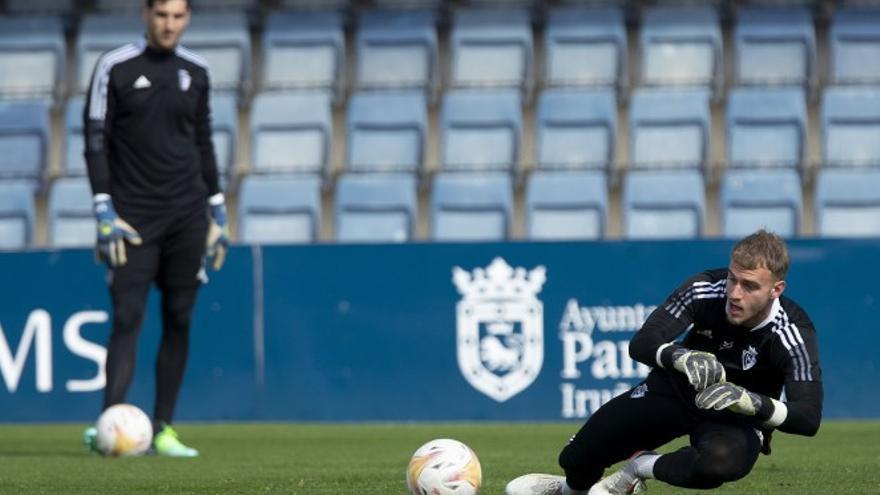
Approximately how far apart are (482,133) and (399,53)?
1.14 meters

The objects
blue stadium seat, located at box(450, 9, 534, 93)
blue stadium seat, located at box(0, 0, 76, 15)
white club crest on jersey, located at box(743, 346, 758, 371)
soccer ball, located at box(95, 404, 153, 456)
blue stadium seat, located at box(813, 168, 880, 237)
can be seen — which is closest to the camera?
white club crest on jersey, located at box(743, 346, 758, 371)

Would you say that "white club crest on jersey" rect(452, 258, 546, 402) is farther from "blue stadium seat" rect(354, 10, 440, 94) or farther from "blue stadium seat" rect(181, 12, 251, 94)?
"blue stadium seat" rect(181, 12, 251, 94)

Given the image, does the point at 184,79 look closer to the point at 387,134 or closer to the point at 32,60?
the point at 387,134

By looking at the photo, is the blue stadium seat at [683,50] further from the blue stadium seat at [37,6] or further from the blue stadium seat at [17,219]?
the blue stadium seat at [37,6]

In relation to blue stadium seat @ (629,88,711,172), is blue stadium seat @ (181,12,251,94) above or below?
above

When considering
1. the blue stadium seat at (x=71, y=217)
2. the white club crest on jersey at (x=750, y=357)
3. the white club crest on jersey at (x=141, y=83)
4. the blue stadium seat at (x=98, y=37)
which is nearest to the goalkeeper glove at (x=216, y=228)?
the white club crest on jersey at (x=141, y=83)

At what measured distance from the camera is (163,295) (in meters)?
8.27

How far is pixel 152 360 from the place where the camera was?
11.3m

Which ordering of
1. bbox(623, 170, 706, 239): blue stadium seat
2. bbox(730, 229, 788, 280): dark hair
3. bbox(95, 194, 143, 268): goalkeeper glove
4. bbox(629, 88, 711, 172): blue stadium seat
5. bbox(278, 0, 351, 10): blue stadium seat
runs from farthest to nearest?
bbox(278, 0, 351, 10): blue stadium seat
bbox(629, 88, 711, 172): blue stadium seat
bbox(623, 170, 706, 239): blue stadium seat
bbox(95, 194, 143, 268): goalkeeper glove
bbox(730, 229, 788, 280): dark hair

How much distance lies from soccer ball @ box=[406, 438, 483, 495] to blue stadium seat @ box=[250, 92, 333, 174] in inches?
331

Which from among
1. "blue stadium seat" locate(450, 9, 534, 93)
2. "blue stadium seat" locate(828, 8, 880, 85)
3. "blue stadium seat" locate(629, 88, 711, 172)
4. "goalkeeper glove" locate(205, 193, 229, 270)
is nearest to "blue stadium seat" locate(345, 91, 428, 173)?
"blue stadium seat" locate(450, 9, 534, 93)

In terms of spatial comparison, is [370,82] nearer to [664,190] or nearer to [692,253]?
[664,190]

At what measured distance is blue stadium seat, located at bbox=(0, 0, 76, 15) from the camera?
15.3 meters

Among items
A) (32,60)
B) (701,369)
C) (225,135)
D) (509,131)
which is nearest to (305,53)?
(225,135)
